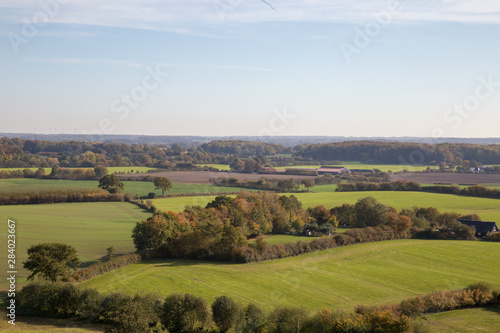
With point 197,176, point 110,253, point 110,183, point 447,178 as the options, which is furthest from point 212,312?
point 447,178

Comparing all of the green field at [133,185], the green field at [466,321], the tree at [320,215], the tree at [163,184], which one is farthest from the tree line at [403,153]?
the green field at [466,321]

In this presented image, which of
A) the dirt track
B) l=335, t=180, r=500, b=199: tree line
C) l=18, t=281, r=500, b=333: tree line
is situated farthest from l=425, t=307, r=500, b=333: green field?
the dirt track

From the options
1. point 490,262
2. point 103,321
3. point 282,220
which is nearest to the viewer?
point 103,321

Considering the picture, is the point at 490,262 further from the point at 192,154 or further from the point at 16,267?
the point at 192,154

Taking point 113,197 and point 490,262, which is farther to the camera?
point 113,197

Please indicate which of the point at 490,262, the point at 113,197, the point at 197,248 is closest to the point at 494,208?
the point at 490,262

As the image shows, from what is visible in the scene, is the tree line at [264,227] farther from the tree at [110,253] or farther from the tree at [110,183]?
the tree at [110,183]

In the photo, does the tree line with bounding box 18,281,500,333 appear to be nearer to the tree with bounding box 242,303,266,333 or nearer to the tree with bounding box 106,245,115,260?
the tree with bounding box 242,303,266,333
